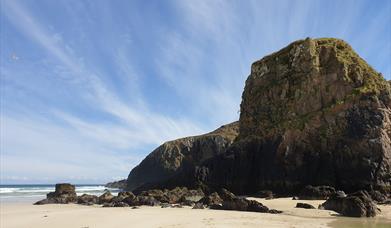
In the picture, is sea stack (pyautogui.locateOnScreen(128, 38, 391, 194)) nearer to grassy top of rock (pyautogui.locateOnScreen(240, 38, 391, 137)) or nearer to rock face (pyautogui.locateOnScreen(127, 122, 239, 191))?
grassy top of rock (pyautogui.locateOnScreen(240, 38, 391, 137))

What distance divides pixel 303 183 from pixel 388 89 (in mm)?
12600

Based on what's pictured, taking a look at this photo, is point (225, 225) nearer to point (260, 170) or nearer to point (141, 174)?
point (260, 170)

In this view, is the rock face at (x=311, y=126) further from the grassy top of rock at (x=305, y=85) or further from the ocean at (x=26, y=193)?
the ocean at (x=26, y=193)

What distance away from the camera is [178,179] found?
45.3 m

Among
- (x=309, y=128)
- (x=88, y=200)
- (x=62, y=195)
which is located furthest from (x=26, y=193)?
(x=309, y=128)

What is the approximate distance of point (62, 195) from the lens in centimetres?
3797

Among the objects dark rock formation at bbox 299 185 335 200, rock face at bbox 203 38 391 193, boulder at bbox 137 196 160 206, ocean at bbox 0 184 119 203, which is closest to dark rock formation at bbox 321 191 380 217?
dark rock formation at bbox 299 185 335 200

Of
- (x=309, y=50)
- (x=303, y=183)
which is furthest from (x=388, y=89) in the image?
(x=303, y=183)

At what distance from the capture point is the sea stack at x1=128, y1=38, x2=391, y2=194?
109 ft

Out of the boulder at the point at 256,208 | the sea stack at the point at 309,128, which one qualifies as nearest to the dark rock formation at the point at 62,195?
Answer: the sea stack at the point at 309,128

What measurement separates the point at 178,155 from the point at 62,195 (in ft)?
154

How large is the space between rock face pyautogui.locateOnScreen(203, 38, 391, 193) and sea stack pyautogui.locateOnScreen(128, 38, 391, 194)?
0.08 m

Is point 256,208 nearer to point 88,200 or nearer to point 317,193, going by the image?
point 317,193

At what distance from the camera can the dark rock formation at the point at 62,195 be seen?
112 feet
